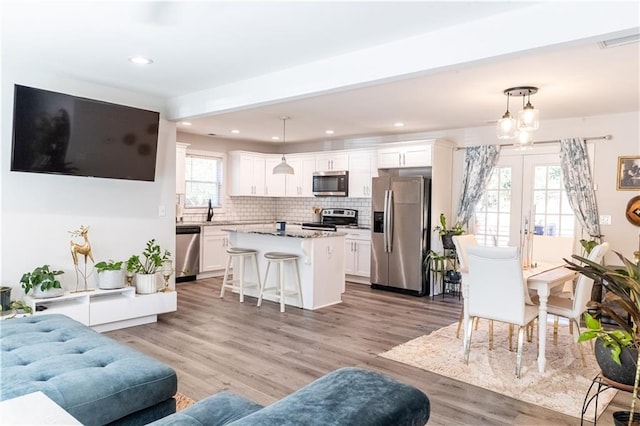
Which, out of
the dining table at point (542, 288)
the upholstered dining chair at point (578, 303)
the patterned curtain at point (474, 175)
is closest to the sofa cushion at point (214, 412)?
the dining table at point (542, 288)

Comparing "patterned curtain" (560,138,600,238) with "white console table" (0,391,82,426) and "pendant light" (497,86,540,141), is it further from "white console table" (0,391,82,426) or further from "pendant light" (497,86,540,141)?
"white console table" (0,391,82,426)

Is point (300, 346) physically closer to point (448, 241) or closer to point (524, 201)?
point (448, 241)

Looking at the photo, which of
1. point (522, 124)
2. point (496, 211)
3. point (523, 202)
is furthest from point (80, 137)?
point (523, 202)

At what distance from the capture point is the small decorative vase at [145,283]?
4680 millimetres

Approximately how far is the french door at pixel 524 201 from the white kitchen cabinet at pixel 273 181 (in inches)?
145

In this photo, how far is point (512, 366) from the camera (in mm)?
3631

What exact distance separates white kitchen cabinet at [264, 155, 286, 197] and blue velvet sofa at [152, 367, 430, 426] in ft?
22.9

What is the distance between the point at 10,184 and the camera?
391cm

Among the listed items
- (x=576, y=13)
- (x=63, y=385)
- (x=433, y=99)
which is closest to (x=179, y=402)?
(x=63, y=385)

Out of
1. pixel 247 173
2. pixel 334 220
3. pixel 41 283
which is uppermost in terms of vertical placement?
pixel 247 173

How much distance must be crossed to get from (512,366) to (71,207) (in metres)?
4.32

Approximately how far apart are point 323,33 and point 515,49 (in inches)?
47.9

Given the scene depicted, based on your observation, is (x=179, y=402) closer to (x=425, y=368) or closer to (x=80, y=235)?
(x=425, y=368)

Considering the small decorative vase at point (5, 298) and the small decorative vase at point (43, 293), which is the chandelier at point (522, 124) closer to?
the small decorative vase at point (43, 293)
